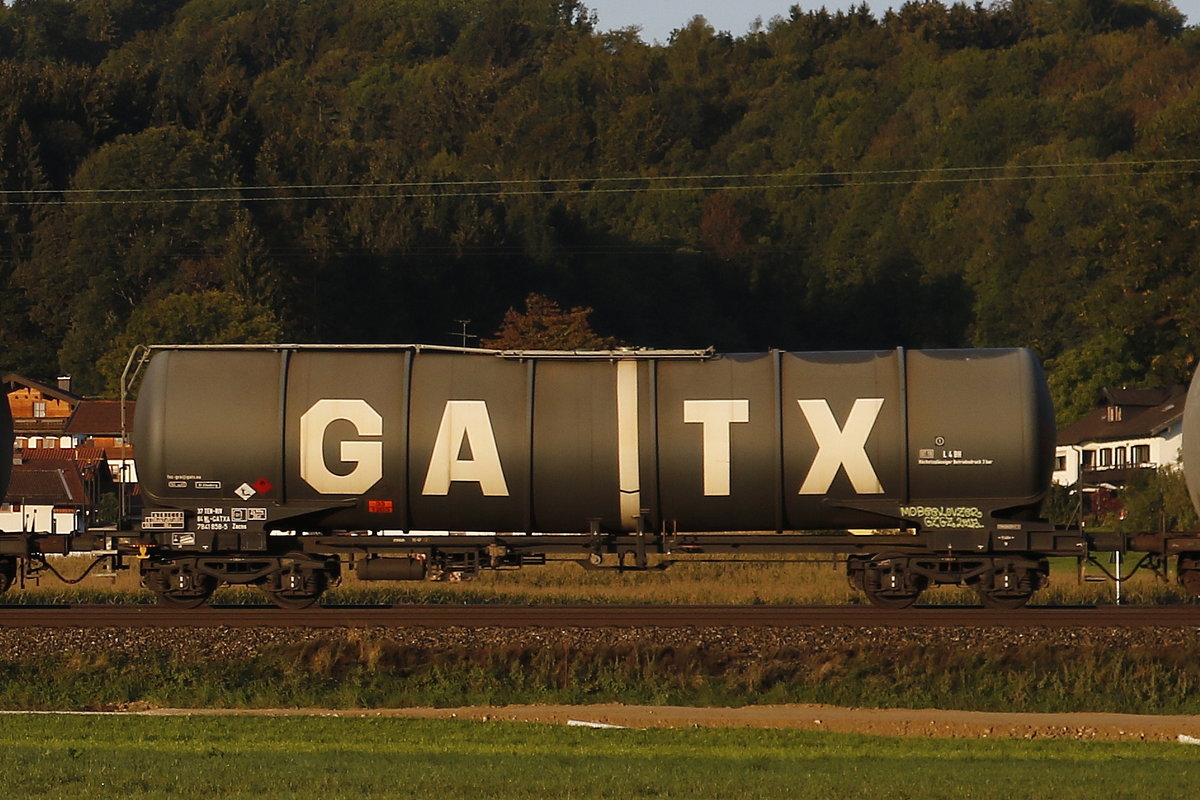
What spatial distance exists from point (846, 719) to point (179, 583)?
38.5 feet

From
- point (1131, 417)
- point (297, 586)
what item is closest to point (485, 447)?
point (297, 586)

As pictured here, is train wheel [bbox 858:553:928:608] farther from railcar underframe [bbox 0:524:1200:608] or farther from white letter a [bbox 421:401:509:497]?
white letter a [bbox 421:401:509:497]

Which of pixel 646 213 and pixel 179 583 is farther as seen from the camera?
pixel 646 213

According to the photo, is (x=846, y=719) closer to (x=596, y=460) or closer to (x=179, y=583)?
(x=596, y=460)

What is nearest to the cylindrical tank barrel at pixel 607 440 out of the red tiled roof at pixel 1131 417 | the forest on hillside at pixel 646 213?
the forest on hillside at pixel 646 213

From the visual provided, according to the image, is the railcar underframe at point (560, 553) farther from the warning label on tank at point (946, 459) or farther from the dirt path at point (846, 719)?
the dirt path at point (846, 719)

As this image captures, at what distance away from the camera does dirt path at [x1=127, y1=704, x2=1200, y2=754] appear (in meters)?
19.7

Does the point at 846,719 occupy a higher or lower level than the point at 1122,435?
lower

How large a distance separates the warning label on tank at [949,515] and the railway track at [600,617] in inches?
49.4

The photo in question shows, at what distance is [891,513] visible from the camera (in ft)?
87.0

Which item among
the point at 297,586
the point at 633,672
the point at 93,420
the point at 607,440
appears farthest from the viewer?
the point at 93,420

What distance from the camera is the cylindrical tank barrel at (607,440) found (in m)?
26.4

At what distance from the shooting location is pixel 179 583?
27547mm

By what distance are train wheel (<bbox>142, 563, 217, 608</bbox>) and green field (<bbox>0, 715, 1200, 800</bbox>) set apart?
7.82 meters
